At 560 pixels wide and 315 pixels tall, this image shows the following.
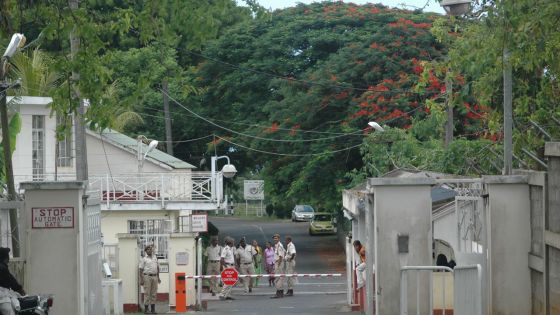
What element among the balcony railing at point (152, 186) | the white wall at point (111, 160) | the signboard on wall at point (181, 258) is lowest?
the signboard on wall at point (181, 258)

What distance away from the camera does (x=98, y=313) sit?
18609 millimetres

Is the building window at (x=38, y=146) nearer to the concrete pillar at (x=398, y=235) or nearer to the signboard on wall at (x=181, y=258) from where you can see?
the signboard on wall at (x=181, y=258)

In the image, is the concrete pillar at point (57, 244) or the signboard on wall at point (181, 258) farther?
the signboard on wall at point (181, 258)

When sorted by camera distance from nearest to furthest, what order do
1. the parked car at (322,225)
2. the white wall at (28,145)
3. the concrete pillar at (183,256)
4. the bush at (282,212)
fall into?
the concrete pillar at (183,256) → the white wall at (28,145) → the parked car at (322,225) → the bush at (282,212)

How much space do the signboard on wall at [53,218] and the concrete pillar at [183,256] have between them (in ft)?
42.6

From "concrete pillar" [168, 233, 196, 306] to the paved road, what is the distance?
0.71 metres

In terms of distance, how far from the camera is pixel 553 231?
15414 mm

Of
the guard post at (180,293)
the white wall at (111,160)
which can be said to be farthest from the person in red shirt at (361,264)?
the white wall at (111,160)

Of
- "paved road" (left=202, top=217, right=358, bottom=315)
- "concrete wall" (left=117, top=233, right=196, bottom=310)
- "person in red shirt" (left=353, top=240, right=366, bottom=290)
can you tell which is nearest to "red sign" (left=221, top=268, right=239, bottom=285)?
"paved road" (left=202, top=217, right=358, bottom=315)

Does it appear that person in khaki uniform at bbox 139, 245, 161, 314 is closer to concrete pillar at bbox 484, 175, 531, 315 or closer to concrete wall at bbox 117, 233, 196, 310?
concrete wall at bbox 117, 233, 196, 310

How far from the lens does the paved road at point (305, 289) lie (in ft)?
92.1

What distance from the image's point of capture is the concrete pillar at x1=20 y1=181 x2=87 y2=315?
1634 centimetres

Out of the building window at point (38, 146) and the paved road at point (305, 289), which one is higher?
the building window at point (38, 146)

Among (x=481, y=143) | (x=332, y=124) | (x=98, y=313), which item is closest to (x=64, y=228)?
(x=98, y=313)
